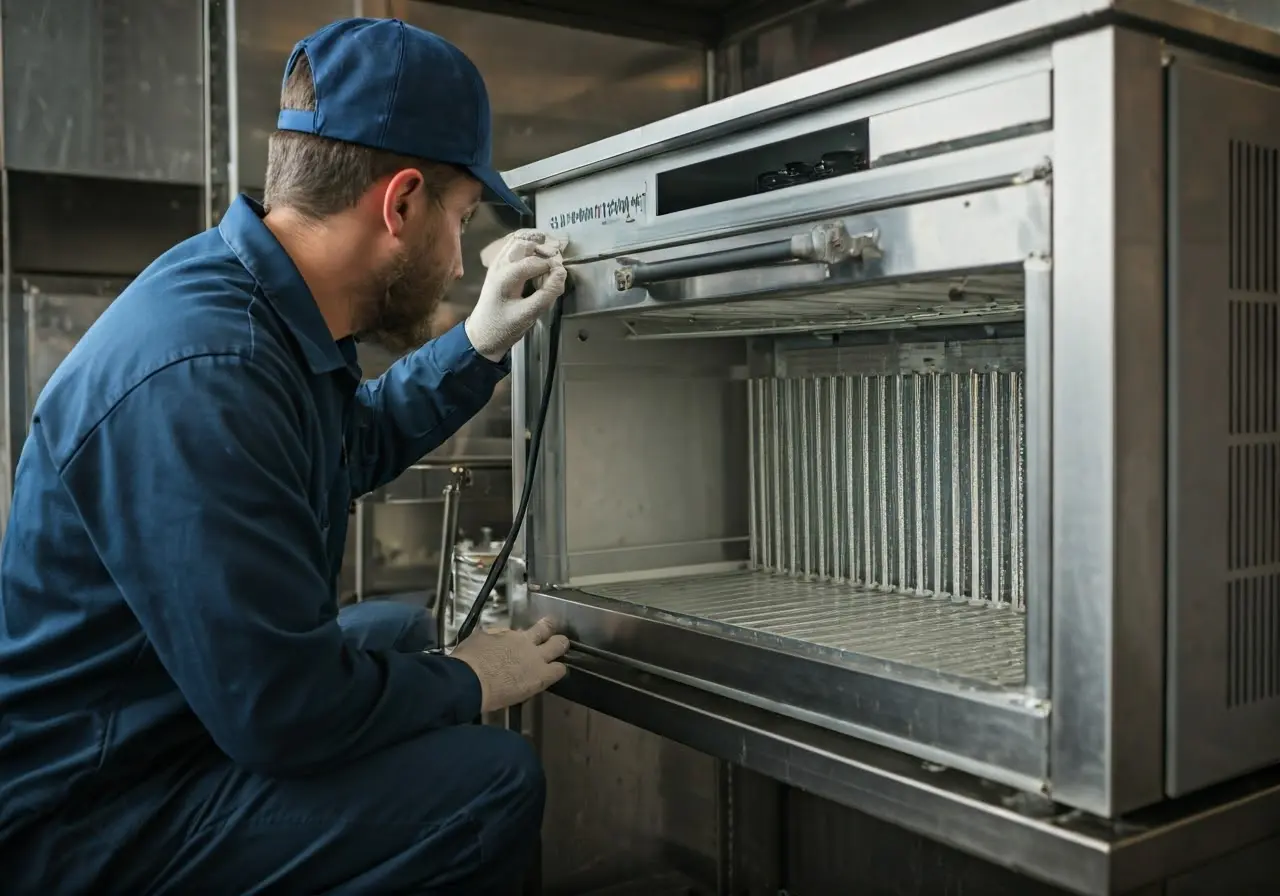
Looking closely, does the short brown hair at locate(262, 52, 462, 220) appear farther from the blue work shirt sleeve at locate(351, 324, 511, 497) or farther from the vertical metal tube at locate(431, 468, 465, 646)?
the vertical metal tube at locate(431, 468, 465, 646)

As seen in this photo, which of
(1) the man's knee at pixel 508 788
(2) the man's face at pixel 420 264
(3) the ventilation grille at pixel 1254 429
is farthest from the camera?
(2) the man's face at pixel 420 264

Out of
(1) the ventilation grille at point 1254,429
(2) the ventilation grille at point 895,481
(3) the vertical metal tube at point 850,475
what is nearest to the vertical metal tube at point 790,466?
(2) the ventilation grille at point 895,481

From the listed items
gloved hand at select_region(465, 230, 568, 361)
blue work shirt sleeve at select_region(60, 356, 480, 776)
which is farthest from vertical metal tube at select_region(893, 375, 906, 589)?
blue work shirt sleeve at select_region(60, 356, 480, 776)

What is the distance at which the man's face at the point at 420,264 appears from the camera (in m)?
1.36

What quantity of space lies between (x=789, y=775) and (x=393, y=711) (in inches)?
17.0

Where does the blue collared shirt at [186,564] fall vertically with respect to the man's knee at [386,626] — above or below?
above

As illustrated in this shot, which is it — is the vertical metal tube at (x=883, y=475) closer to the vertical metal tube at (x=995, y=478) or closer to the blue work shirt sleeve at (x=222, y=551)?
the vertical metal tube at (x=995, y=478)

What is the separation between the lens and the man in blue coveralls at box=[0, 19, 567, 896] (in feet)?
3.54

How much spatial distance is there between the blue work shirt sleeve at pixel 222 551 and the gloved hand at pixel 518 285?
44 cm

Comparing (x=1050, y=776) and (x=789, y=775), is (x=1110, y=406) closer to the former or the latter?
(x=1050, y=776)

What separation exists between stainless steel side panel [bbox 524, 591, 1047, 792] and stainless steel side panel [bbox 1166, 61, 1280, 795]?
0.13 meters

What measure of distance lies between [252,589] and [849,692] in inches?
23.6

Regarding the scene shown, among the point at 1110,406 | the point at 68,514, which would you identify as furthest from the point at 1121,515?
the point at 68,514

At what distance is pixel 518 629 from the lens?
1631 mm
